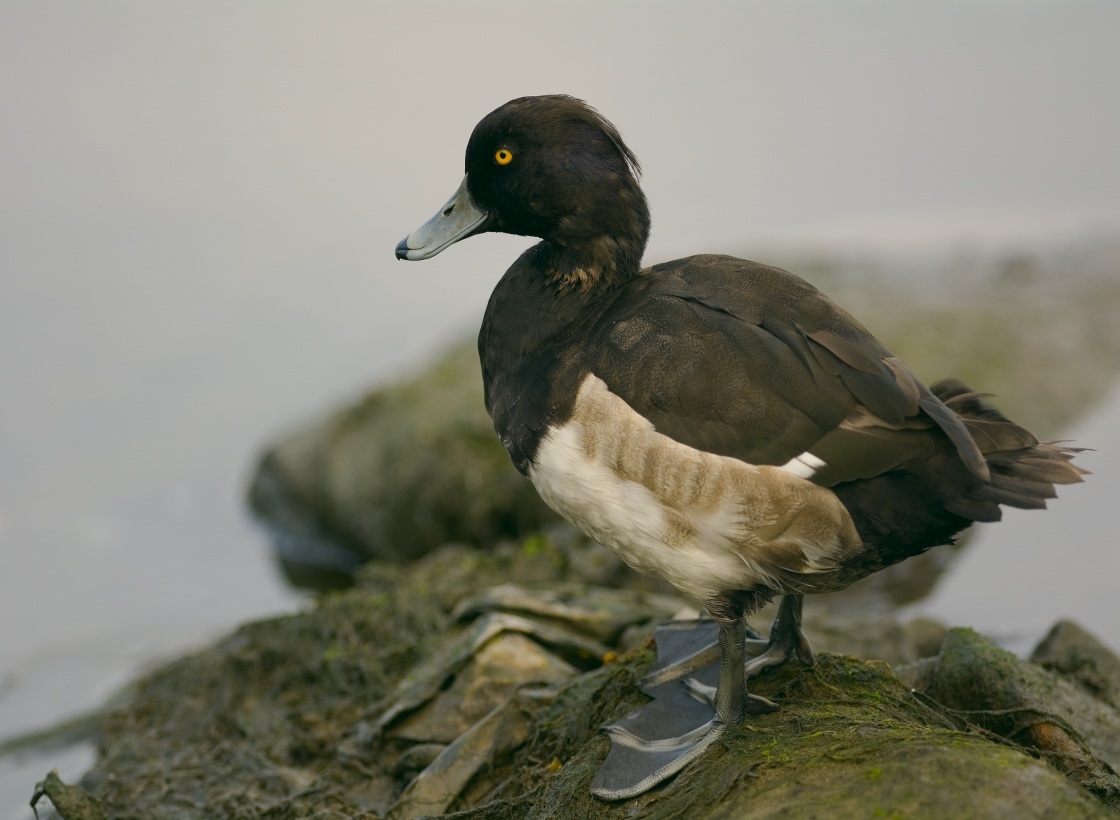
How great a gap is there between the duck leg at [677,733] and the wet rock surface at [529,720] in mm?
56

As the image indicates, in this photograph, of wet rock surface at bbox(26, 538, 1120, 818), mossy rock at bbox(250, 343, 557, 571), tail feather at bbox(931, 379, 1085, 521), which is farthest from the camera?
mossy rock at bbox(250, 343, 557, 571)

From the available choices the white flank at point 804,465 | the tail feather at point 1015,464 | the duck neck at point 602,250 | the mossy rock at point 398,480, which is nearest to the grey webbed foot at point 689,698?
the white flank at point 804,465

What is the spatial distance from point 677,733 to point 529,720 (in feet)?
2.35

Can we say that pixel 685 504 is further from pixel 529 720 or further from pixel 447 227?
pixel 447 227

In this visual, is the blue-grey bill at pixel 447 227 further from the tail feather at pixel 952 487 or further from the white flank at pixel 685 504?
the tail feather at pixel 952 487

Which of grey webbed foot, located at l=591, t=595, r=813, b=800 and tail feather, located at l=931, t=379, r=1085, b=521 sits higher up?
tail feather, located at l=931, t=379, r=1085, b=521

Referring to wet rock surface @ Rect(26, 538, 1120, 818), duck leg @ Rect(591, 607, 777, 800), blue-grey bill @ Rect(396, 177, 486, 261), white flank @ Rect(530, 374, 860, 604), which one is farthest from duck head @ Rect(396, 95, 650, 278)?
wet rock surface @ Rect(26, 538, 1120, 818)

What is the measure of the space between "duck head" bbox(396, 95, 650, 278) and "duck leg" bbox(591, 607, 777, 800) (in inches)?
48.4

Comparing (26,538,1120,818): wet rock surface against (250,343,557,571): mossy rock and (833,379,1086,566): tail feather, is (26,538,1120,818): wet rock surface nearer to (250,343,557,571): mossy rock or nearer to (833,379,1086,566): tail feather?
(833,379,1086,566): tail feather

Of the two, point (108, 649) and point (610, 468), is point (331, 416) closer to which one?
point (108, 649)

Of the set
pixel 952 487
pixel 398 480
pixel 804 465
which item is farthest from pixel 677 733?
pixel 398 480

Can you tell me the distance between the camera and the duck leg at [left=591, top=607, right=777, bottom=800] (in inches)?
139

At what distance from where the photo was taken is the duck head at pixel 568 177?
3.88 metres

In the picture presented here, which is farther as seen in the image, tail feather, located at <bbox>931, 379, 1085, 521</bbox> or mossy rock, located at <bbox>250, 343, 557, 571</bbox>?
mossy rock, located at <bbox>250, 343, 557, 571</bbox>
